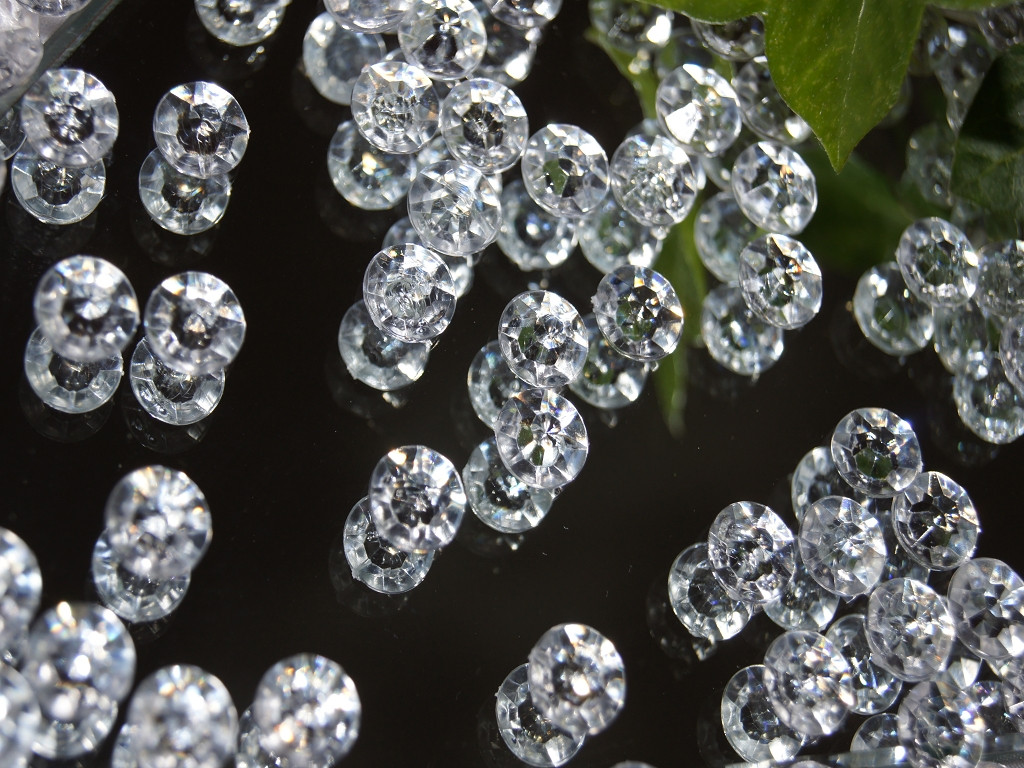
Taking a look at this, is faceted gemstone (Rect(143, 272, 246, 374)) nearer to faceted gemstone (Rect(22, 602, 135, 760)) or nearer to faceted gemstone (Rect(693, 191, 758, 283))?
faceted gemstone (Rect(22, 602, 135, 760))

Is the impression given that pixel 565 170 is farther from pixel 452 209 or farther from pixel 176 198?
pixel 176 198

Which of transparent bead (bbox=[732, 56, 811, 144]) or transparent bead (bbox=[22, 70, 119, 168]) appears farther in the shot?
transparent bead (bbox=[732, 56, 811, 144])

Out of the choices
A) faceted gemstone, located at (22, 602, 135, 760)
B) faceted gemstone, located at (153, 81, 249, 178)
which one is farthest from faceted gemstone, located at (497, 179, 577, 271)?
faceted gemstone, located at (22, 602, 135, 760)

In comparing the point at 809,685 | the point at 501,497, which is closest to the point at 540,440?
the point at 501,497

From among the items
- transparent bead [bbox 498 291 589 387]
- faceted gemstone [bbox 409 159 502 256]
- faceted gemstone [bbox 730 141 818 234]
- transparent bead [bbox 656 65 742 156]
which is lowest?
transparent bead [bbox 498 291 589 387]

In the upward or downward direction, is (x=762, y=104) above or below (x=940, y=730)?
above

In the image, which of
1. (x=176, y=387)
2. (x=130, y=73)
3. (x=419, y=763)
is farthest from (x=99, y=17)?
(x=419, y=763)

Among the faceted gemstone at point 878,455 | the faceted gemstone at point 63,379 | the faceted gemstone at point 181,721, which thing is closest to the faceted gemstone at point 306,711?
the faceted gemstone at point 181,721
